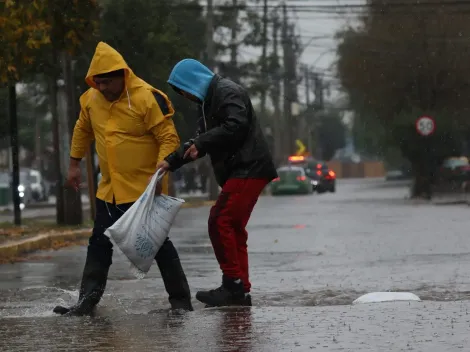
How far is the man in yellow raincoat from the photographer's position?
9.23 metres

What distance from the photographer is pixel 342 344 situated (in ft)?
22.2

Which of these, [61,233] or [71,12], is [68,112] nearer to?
[61,233]

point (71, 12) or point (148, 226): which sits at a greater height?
point (71, 12)

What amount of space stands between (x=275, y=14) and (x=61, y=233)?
215ft

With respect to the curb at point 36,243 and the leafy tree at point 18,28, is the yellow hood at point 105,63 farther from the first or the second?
the curb at point 36,243

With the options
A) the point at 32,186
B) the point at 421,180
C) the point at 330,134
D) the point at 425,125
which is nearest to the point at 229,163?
the point at 425,125

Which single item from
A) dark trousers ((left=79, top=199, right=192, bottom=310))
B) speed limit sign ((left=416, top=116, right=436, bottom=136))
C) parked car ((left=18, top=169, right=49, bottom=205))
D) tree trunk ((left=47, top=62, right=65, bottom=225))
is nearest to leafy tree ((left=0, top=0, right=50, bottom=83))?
dark trousers ((left=79, top=199, right=192, bottom=310))

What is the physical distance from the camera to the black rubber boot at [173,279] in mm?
9320

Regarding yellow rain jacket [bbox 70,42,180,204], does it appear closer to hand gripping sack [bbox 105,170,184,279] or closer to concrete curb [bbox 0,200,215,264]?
hand gripping sack [bbox 105,170,184,279]

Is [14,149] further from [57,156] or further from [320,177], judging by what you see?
[320,177]

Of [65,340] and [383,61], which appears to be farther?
[383,61]

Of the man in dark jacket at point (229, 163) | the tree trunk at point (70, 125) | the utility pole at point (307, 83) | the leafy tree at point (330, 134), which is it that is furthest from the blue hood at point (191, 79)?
the leafy tree at point (330, 134)

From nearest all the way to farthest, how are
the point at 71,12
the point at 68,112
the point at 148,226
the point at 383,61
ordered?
the point at 148,226
the point at 71,12
the point at 68,112
the point at 383,61

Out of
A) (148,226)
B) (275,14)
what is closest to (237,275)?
(148,226)
